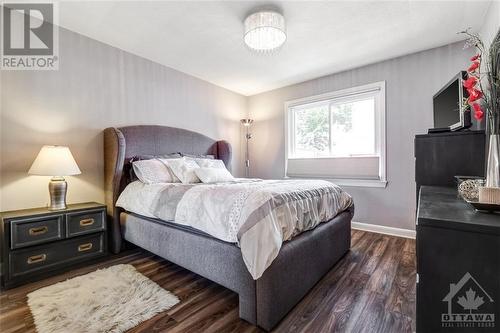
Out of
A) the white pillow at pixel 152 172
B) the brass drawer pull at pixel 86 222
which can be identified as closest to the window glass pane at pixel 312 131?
the white pillow at pixel 152 172

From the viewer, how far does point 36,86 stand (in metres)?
2.29

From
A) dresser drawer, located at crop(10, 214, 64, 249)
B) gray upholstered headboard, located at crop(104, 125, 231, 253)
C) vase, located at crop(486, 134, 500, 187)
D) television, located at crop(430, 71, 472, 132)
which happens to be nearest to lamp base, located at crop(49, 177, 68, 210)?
dresser drawer, located at crop(10, 214, 64, 249)

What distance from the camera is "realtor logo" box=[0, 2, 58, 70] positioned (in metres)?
2.14

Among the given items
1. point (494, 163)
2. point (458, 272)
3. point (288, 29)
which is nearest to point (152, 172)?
point (288, 29)

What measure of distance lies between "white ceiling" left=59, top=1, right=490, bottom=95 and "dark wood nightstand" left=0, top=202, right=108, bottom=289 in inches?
78.1

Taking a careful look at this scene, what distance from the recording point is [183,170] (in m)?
2.80

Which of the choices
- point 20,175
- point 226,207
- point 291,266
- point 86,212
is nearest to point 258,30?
point 226,207

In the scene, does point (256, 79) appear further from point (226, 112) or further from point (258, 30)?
point (258, 30)

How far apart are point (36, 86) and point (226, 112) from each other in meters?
2.79

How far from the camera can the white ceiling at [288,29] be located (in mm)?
2125

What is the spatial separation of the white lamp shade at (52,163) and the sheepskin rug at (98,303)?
0.98 m

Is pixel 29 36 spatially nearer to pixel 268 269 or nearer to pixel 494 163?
pixel 268 269

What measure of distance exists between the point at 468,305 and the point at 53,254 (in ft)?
9.57

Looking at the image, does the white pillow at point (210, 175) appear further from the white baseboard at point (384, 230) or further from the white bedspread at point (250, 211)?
the white baseboard at point (384, 230)
